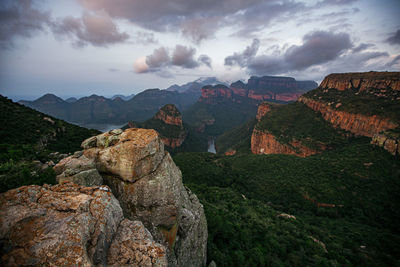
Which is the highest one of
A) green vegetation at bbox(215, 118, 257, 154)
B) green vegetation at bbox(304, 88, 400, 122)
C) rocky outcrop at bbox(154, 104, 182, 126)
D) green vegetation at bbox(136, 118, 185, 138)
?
green vegetation at bbox(304, 88, 400, 122)

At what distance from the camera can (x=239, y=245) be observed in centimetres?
1831

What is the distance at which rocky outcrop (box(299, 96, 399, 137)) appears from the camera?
173 feet

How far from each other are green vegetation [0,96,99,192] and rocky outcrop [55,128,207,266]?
4.95ft

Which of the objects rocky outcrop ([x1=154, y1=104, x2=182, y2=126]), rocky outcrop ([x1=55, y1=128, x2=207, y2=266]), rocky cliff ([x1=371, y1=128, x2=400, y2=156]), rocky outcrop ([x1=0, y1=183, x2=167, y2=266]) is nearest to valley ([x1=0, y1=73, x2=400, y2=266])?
rocky outcrop ([x1=55, y1=128, x2=207, y2=266])

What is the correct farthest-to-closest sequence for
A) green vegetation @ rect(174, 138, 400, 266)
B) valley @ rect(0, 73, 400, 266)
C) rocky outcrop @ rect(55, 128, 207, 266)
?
green vegetation @ rect(174, 138, 400, 266) < valley @ rect(0, 73, 400, 266) < rocky outcrop @ rect(55, 128, 207, 266)

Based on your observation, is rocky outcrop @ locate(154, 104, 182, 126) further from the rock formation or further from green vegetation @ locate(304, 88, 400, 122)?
green vegetation @ locate(304, 88, 400, 122)

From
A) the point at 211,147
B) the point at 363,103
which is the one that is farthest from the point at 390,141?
the point at 211,147

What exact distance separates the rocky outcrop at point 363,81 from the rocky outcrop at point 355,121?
17828mm

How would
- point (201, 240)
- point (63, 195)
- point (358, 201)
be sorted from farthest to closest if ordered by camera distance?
point (358, 201) < point (201, 240) < point (63, 195)

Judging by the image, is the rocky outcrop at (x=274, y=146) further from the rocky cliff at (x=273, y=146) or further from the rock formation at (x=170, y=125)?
the rock formation at (x=170, y=125)

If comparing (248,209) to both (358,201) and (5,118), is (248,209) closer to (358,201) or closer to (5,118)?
(358,201)

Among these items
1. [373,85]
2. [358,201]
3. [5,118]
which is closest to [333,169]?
[358,201]

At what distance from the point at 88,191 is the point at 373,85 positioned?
106068 mm

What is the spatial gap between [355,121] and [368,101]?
11.4 m
